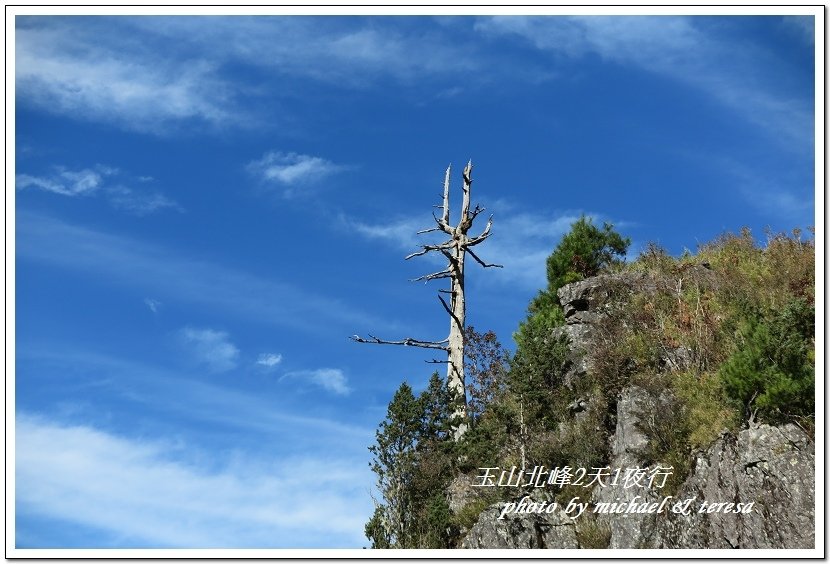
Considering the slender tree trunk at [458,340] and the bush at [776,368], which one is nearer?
the bush at [776,368]

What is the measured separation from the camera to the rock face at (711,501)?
33.8 feet

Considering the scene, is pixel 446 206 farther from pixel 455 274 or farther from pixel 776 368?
pixel 776 368

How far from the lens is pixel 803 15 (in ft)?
35.3

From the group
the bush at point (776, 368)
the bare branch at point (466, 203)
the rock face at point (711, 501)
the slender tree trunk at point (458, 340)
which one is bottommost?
the rock face at point (711, 501)

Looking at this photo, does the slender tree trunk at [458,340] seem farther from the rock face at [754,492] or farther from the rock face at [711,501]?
the rock face at [754,492]

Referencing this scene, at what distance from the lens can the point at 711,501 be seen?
11.1 metres

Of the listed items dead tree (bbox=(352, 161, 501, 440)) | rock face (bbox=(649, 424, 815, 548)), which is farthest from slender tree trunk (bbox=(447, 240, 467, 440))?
rock face (bbox=(649, 424, 815, 548))

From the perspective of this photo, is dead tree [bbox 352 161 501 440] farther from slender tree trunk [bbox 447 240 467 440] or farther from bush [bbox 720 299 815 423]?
bush [bbox 720 299 815 423]

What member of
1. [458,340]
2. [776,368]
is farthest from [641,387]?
[458,340]

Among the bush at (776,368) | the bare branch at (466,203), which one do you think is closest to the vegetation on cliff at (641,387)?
the bush at (776,368)

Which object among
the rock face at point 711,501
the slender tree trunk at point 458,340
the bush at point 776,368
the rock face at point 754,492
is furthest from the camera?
the slender tree trunk at point 458,340
